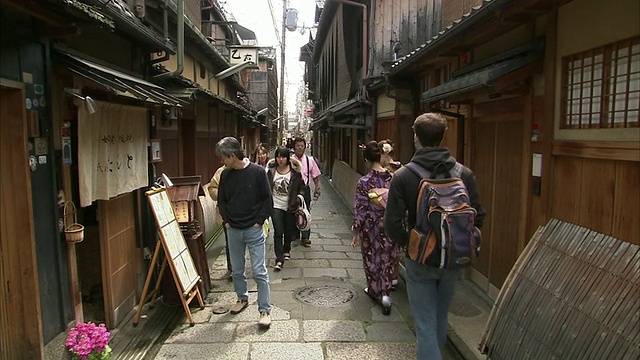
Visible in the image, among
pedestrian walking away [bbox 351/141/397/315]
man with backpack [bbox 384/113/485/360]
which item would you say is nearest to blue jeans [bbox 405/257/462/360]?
man with backpack [bbox 384/113/485/360]

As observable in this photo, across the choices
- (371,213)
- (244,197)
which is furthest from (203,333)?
(371,213)

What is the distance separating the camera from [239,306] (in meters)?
5.59

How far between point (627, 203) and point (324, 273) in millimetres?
4819

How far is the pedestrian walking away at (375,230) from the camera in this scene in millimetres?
5570

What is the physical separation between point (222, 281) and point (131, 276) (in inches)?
60.5

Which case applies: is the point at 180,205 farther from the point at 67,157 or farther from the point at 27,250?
the point at 27,250

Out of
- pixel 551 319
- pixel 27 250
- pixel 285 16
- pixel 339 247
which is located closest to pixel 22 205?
pixel 27 250

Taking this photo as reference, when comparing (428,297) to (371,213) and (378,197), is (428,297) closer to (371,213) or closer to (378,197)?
(378,197)

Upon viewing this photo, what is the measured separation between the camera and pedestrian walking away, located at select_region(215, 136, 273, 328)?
5.23m

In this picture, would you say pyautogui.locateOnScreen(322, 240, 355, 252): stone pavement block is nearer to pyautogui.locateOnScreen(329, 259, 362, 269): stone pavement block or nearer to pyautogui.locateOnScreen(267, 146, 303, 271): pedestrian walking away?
pyautogui.locateOnScreen(329, 259, 362, 269): stone pavement block

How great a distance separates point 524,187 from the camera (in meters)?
4.86

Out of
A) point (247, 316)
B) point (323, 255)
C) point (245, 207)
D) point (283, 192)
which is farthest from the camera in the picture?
point (323, 255)

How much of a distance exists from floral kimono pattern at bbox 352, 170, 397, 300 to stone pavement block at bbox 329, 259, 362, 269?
1.86 metres

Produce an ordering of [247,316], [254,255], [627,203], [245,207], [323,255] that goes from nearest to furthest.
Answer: [627,203], [245,207], [254,255], [247,316], [323,255]
